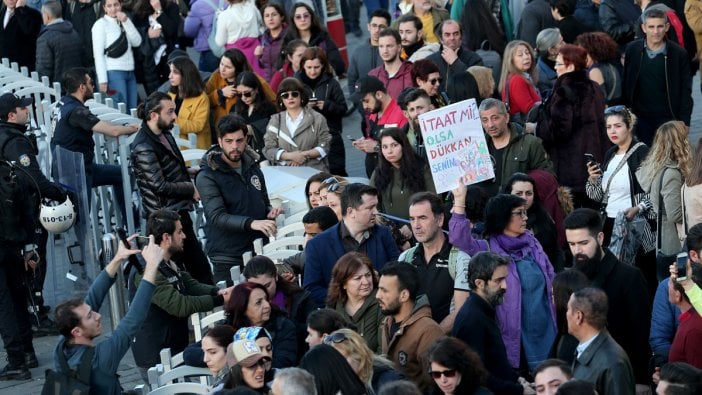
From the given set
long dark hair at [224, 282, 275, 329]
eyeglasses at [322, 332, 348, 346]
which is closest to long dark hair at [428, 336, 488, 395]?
eyeglasses at [322, 332, 348, 346]

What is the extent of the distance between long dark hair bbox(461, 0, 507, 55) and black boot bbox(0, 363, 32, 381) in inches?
242

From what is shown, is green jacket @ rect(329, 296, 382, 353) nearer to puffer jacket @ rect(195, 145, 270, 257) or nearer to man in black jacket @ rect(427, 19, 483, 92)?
puffer jacket @ rect(195, 145, 270, 257)

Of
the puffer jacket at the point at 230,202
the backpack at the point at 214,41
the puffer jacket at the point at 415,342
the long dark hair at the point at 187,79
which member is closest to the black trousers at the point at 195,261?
the puffer jacket at the point at 230,202

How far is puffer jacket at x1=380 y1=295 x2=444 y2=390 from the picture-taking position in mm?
7969

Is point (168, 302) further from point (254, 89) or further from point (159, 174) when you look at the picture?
point (254, 89)

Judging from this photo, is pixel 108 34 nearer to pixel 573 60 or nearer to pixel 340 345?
pixel 573 60

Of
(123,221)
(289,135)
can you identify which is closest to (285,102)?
(289,135)

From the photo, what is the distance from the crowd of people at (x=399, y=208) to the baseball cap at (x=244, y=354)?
13 millimetres

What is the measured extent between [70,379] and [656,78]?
709 centimetres

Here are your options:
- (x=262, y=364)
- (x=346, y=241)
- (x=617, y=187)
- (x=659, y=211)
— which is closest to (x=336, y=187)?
(x=346, y=241)

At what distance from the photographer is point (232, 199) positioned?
1098 centimetres

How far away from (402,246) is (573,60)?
8.40 ft

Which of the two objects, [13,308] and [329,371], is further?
[13,308]

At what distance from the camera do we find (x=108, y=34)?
658 inches
